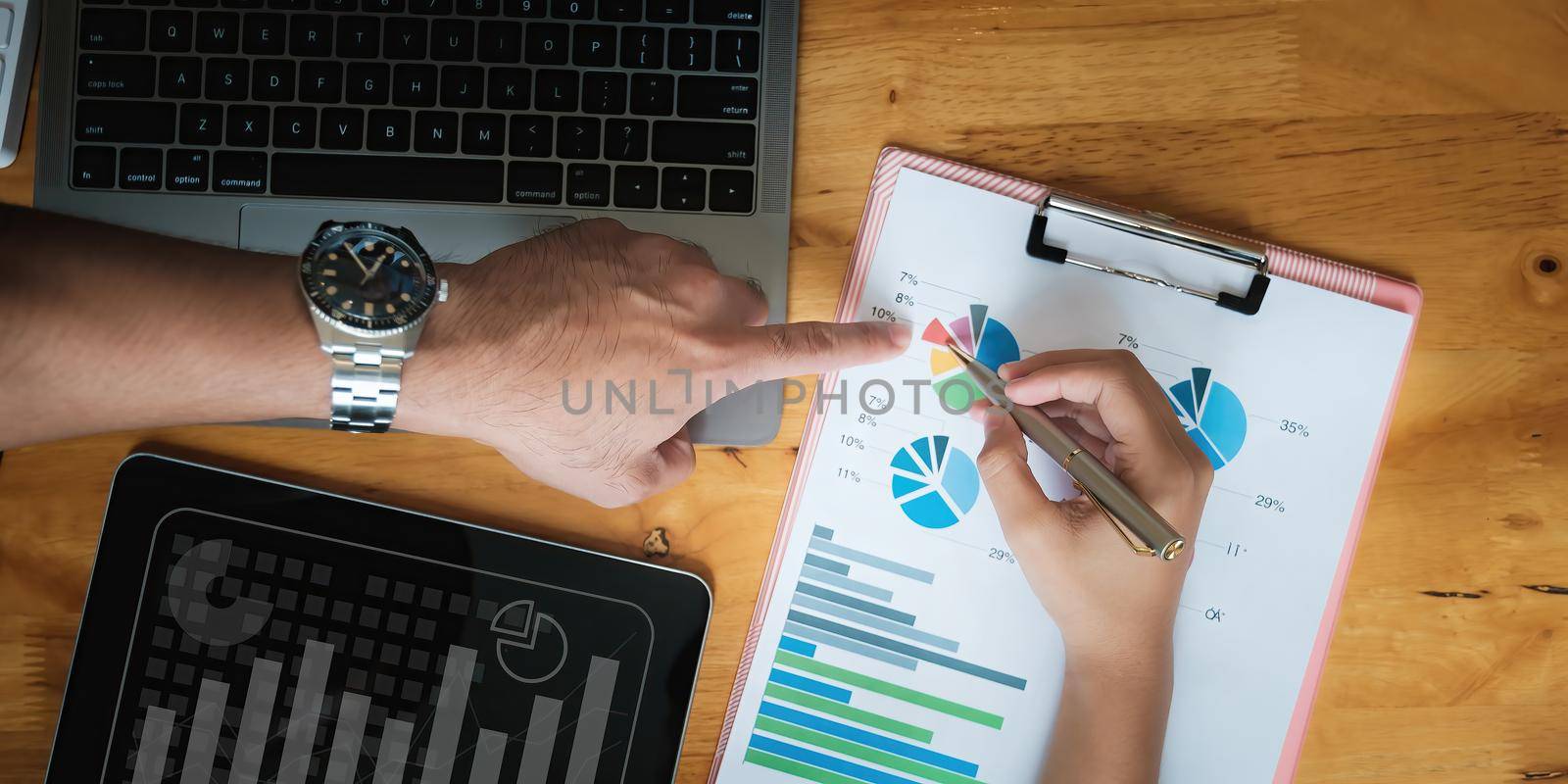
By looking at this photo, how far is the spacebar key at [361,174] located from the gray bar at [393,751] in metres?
0.38

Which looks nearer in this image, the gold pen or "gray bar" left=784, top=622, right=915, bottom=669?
the gold pen

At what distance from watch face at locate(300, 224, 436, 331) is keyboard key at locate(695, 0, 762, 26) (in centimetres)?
26

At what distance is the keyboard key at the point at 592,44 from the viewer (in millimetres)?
642

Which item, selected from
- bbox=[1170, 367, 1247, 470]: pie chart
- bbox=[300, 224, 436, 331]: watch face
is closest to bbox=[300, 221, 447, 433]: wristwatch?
bbox=[300, 224, 436, 331]: watch face

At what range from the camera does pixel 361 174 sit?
0.64 meters

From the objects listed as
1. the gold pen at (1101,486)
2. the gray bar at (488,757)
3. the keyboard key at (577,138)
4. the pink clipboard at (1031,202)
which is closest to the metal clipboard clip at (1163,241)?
the pink clipboard at (1031,202)

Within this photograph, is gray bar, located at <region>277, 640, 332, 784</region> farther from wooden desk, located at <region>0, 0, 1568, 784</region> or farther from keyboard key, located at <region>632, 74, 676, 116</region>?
keyboard key, located at <region>632, 74, 676, 116</region>

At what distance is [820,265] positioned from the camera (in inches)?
26.8

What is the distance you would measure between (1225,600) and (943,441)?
241 mm

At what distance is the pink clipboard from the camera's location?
671 mm

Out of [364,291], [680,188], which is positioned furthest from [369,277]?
[680,188]

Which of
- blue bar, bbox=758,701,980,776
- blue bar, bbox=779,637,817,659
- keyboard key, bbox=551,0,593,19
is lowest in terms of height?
blue bar, bbox=758,701,980,776

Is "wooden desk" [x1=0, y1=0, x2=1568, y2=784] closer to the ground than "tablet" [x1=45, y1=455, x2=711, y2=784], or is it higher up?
higher up

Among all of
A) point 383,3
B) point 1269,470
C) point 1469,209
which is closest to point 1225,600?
point 1269,470
